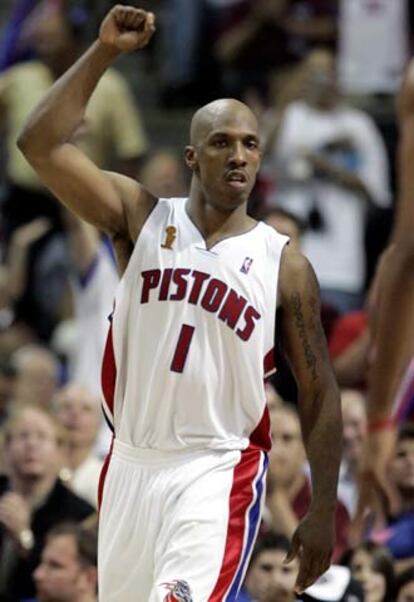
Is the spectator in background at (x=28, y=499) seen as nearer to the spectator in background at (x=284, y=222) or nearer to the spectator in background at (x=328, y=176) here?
the spectator in background at (x=284, y=222)

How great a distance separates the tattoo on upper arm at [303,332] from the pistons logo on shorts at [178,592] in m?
0.86

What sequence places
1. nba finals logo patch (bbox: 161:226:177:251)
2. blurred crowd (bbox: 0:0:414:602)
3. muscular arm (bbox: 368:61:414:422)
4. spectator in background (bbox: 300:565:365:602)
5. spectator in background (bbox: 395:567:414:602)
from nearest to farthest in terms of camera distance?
muscular arm (bbox: 368:61:414:422)
nba finals logo patch (bbox: 161:226:177:251)
spectator in background (bbox: 300:565:365:602)
spectator in background (bbox: 395:567:414:602)
blurred crowd (bbox: 0:0:414:602)

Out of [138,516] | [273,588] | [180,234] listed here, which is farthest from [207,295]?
[273,588]

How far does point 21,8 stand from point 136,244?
811 cm

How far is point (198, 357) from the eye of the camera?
7.48m

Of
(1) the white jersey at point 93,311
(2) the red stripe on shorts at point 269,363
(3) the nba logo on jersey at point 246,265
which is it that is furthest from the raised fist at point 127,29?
(1) the white jersey at point 93,311

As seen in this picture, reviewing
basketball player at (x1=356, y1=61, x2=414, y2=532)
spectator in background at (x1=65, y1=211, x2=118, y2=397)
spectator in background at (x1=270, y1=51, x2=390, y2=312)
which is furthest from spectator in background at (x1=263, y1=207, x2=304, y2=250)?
basketball player at (x1=356, y1=61, x2=414, y2=532)

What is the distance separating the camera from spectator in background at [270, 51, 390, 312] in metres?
13.9

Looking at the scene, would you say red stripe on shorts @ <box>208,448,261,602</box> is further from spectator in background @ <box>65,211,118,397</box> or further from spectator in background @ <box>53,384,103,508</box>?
spectator in background @ <box>65,211,118,397</box>

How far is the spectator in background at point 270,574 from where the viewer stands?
9609 mm

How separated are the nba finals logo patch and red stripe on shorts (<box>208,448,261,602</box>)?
29.6 inches

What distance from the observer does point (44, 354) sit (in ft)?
42.3

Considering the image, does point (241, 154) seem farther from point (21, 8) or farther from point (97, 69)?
point (21, 8)

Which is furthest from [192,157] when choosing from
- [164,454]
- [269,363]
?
[164,454]
